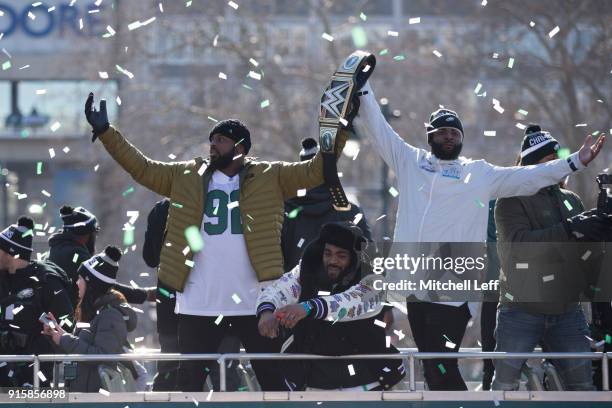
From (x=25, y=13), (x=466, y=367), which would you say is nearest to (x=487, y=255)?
(x=466, y=367)

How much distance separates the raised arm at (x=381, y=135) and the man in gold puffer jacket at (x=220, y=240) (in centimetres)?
48

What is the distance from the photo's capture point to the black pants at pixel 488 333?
32.7ft

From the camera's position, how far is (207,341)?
911cm

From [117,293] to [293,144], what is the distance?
827 inches

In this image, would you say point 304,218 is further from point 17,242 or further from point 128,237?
point 128,237

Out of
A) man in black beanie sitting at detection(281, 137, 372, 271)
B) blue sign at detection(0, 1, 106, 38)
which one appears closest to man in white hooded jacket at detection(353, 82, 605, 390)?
man in black beanie sitting at detection(281, 137, 372, 271)

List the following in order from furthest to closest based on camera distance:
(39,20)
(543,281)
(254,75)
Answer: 1. (39,20)
2. (254,75)
3. (543,281)

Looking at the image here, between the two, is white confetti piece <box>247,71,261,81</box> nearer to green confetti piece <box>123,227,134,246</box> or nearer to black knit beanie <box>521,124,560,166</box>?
green confetti piece <box>123,227,134,246</box>

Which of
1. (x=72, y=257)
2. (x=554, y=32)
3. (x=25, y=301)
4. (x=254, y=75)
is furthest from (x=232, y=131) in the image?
(x=254, y=75)

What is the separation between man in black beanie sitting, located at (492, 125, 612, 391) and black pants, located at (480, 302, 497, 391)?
2.42 ft

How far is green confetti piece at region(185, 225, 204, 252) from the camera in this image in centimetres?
912

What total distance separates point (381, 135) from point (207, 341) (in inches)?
64.7

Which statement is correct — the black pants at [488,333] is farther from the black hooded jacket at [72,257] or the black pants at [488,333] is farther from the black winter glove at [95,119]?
the black winter glove at [95,119]

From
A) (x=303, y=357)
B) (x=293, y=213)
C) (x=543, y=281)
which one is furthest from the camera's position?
(x=293, y=213)
